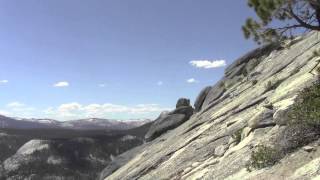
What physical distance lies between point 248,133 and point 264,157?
543cm

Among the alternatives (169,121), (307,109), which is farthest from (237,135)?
(169,121)

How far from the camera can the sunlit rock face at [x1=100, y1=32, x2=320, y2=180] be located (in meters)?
20.6

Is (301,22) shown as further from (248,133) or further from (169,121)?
(169,121)

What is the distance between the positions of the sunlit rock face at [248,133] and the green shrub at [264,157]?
0.34 meters

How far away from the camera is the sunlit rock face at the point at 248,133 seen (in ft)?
67.7

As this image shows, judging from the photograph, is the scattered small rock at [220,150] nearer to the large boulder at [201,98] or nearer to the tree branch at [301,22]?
the tree branch at [301,22]

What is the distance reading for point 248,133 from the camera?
26.7 metres

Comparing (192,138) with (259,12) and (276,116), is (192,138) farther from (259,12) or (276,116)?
(259,12)

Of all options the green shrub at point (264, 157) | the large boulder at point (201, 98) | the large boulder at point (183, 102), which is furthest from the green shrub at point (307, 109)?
the large boulder at point (183, 102)

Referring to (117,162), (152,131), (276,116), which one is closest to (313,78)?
(276,116)

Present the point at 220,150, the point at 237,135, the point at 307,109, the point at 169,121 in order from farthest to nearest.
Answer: the point at 169,121 < the point at 220,150 < the point at 237,135 < the point at 307,109

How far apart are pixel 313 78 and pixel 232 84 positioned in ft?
74.0

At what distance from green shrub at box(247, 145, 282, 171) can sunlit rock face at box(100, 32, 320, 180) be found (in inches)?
13.4

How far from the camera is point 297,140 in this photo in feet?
70.1
